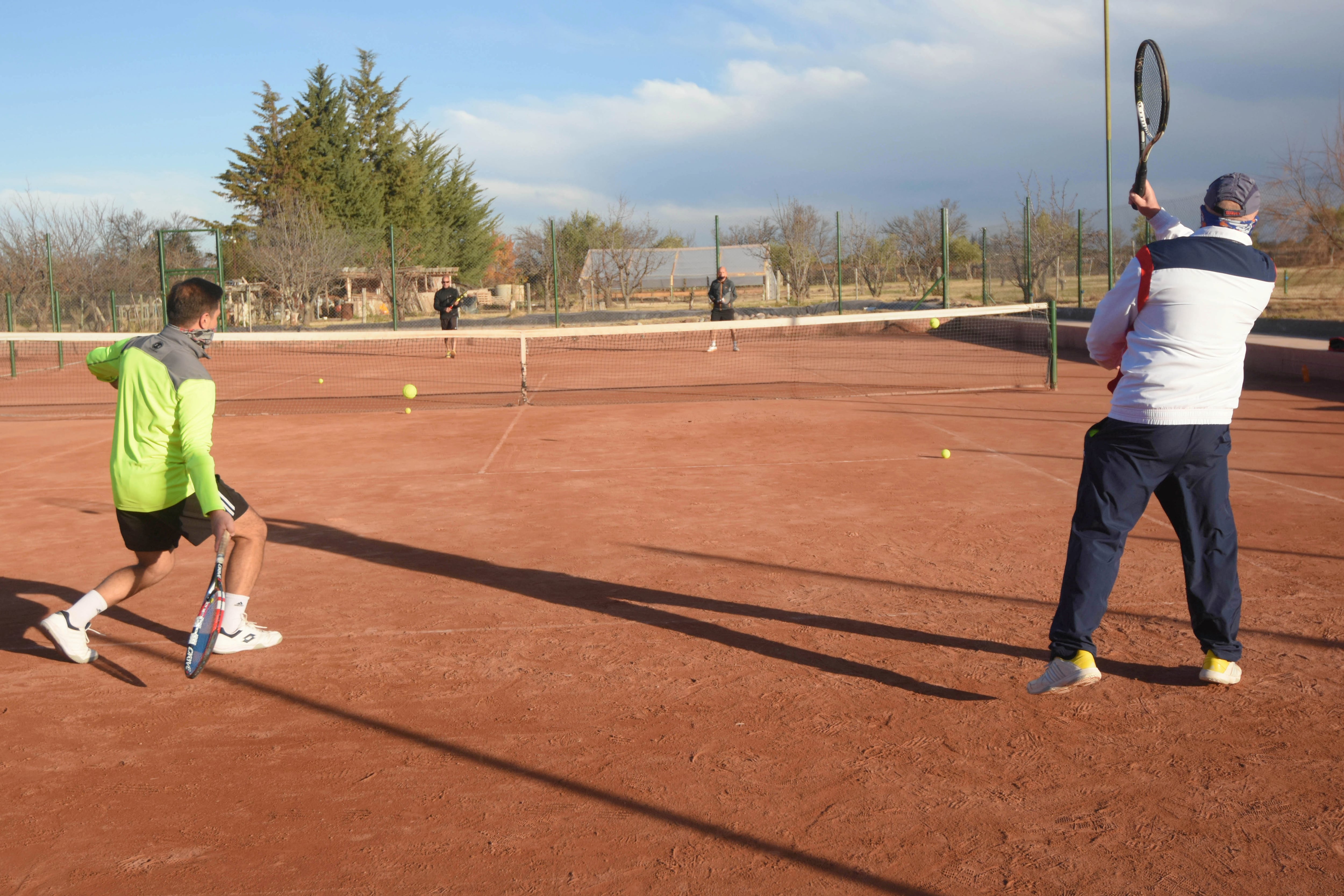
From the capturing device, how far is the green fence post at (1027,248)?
2684 centimetres

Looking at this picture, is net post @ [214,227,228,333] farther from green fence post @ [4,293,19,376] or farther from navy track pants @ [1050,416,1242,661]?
navy track pants @ [1050,416,1242,661]

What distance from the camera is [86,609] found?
175 inches

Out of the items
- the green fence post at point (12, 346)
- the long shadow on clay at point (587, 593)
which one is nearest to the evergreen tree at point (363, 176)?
the green fence post at point (12, 346)

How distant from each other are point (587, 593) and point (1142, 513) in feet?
9.05

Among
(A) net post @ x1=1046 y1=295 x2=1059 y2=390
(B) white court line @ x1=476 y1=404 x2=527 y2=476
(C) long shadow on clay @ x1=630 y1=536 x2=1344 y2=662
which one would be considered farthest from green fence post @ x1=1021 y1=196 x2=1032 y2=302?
(C) long shadow on clay @ x1=630 y1=536 x2=1344 y2=662

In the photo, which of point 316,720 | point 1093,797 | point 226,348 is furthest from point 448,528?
point 226,348

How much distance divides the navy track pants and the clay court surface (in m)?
0.34

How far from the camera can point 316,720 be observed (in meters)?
3.84

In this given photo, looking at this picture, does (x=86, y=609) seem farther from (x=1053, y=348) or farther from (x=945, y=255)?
(x=945, y=255)

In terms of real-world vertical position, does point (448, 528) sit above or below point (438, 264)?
below

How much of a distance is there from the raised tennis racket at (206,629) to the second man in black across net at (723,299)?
1729 cm

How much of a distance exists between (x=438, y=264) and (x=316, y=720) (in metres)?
47.6

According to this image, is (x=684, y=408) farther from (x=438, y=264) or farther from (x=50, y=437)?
(x=438, y=264)

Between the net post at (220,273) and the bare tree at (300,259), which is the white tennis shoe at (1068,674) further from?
the bare tree at (300,259)
